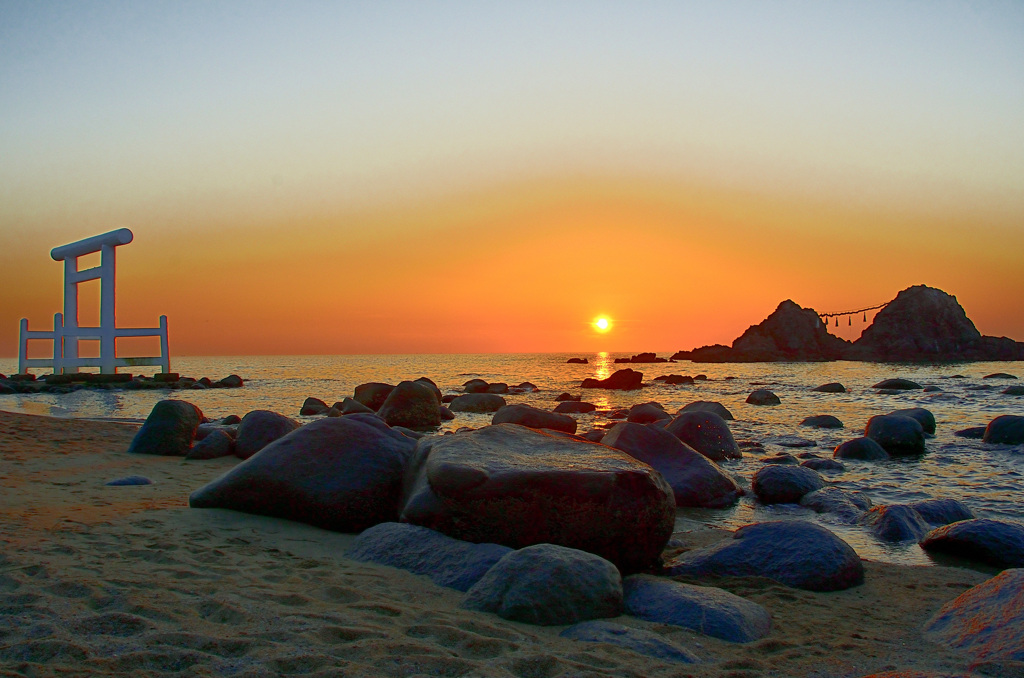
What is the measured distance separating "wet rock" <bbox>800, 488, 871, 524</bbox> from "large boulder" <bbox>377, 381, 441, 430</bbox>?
1001 cm

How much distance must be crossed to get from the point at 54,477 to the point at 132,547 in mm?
3774

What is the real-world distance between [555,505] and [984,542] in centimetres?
354

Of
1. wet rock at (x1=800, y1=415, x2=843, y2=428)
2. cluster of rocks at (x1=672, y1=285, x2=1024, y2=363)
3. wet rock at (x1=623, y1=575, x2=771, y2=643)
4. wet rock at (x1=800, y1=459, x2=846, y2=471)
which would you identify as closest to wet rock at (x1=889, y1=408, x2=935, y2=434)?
wet rock at (x1=800, y1=415, x2=843, y2=428)

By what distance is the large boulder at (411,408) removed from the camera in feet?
51.0

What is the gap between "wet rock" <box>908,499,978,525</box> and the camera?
6094 millimetres

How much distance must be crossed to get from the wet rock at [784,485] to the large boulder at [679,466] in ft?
0.94

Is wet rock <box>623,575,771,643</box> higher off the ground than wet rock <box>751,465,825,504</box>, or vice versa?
wet rock <box>623,575,771,643</box>

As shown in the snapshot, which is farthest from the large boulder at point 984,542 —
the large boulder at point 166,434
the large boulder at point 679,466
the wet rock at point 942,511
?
the large boulder at point 166,434

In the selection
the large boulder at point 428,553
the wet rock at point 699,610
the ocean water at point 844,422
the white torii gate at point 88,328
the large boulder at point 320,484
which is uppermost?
the white torii gate at point 88,328

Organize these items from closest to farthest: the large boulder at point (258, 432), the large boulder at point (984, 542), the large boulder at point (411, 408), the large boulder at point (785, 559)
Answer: the large boulder at point (785, 559) < the large boulder at point (984, 542) < the large boulder at point (258, 432) < the large boulder at point (411, 408)

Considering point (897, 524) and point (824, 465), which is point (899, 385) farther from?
point (897, 524)

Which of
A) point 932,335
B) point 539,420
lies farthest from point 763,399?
point 932,335

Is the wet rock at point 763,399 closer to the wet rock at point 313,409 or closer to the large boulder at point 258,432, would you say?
the wet rock at point 313,409

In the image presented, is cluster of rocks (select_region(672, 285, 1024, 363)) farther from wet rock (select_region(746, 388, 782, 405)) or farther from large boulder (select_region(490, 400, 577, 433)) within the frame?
large boulder (select_region(490, 400, 577, 433))
